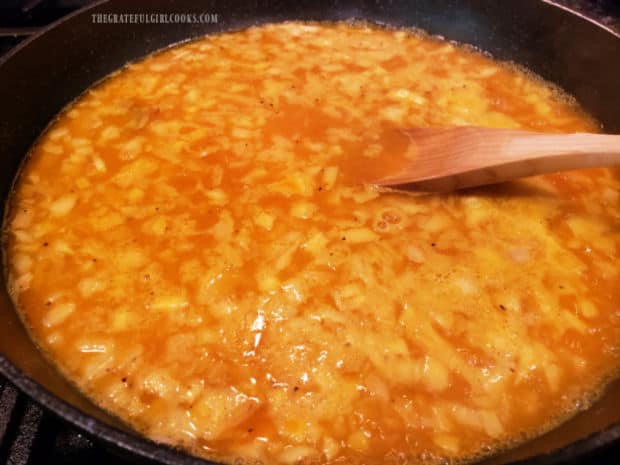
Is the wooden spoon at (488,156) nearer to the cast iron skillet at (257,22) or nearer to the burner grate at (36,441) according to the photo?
the cast iron skillet at (257,22)

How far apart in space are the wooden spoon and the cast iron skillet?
64 centimetres

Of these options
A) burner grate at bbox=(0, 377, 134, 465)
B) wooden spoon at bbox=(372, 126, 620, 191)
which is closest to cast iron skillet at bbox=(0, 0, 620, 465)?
burner grate at bbox=(0, 377, 134, 465)

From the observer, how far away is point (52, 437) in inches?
58.7

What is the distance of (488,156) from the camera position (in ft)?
5.93

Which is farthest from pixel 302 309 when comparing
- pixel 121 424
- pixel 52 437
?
pixel 52 437

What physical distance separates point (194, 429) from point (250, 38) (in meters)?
1.90

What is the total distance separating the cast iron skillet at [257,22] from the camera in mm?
1471

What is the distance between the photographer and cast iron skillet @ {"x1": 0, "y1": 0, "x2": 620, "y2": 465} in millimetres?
1471

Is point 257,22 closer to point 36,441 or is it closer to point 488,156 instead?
point 488,156

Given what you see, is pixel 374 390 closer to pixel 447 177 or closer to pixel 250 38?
pixel 447 177

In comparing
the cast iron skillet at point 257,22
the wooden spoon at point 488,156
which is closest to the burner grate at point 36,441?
the cast iron skillet at point 257,22

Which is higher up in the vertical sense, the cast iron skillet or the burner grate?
the cast iron skillet

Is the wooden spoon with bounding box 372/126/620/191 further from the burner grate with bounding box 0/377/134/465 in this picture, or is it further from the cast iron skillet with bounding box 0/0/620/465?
the burner grate with bounding box 0/377/134/465

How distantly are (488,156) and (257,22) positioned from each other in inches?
58.1
